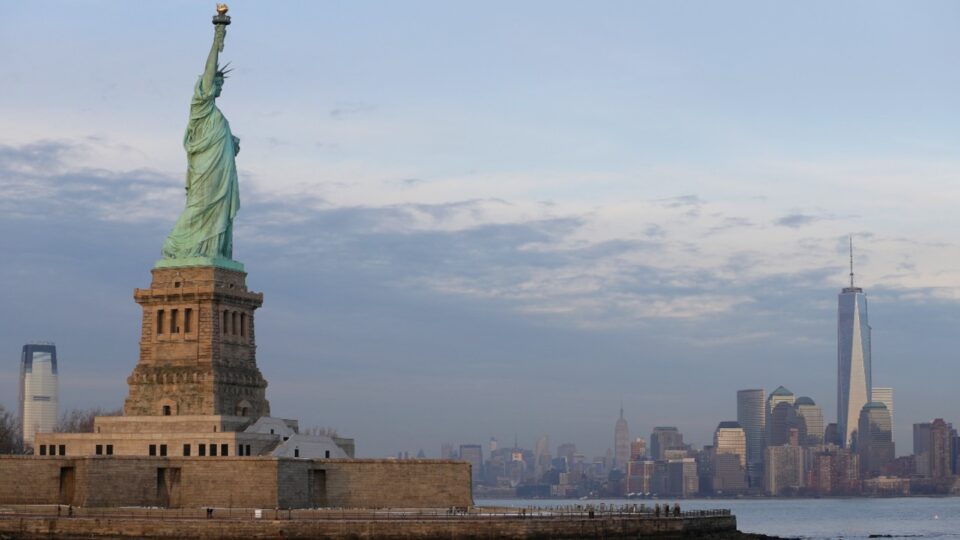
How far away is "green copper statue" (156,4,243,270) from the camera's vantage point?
92500 mm

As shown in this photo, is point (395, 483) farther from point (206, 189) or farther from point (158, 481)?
point (206, 189)

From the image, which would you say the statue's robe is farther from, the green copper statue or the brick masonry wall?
the brick masonry wall

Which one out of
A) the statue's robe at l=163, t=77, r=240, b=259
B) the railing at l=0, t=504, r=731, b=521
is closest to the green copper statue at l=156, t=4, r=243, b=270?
the statue's robe at l=163, t=77, r=240, b=259

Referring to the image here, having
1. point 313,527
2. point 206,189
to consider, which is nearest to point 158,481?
point 313,527

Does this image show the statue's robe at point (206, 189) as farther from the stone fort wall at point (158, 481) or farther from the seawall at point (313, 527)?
the seawall at point (313, 527)

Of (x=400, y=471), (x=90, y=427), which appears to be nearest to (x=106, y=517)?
(x=400, y=471)

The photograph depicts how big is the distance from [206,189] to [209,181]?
48 cm

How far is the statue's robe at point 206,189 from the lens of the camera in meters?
92.6

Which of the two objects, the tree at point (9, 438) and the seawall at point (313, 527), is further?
the tree at point (9, 438)

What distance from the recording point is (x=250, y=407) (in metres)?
91.8

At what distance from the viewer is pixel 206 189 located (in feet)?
306

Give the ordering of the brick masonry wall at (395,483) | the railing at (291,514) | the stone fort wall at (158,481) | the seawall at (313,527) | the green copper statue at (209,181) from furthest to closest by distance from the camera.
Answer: the green copper statue at (209,181)
the brick masonry wall at (395,483)
the stone fort wall at (158,481)
the railing at (291,514)
the seawall at (313,527)

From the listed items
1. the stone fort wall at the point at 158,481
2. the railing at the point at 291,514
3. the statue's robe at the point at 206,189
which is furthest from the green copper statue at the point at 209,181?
A: the railing at the point at 291,514

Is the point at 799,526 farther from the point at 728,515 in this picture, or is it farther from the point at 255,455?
the point at 255,455
